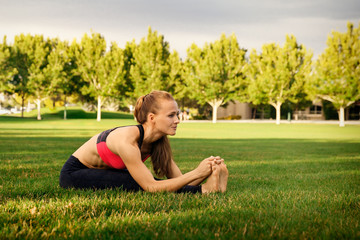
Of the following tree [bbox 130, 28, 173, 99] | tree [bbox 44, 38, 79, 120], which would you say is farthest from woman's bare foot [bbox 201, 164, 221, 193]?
tree [bbox 44, 38, 79, 120]

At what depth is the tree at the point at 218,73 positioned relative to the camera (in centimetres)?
4938

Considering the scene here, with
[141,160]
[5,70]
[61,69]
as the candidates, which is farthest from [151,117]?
[5,70]

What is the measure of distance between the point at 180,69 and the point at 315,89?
20211mm

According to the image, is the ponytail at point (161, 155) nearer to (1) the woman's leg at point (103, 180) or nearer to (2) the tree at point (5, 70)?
(1) the woman's leg at point (103, 180)

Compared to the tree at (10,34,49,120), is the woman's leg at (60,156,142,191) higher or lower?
lower

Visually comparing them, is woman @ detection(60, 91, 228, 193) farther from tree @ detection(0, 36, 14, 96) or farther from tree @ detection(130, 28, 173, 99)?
tree @ detection(0, 36, 14, 96)

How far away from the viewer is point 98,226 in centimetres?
274

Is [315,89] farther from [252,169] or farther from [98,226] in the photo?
[98,226]

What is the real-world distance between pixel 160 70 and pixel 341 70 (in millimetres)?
24277

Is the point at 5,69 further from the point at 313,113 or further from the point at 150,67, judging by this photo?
the point at 313,113

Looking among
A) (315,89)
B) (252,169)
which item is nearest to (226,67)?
(315,89)

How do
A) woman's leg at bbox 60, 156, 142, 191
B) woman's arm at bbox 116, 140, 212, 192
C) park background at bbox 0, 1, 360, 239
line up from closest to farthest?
park background at bbox 0, 1, 360, 239
woman's arm at bbox 116, 140, 212, 192
woman's leg at bbox 60, 156, 142, 191

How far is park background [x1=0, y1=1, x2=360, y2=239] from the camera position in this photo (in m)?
2.98

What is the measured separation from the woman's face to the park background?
0.80 m
